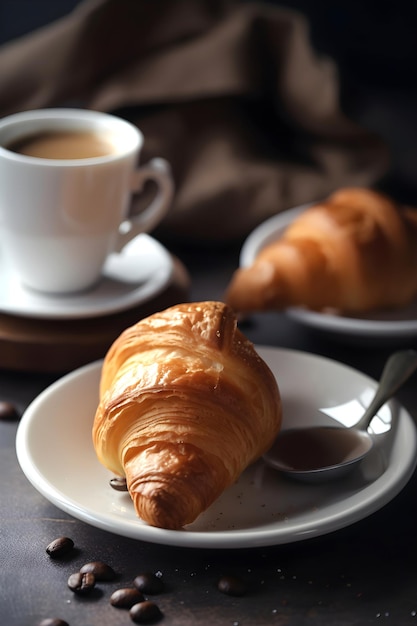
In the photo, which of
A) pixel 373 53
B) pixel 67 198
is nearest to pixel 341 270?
pixel 67 198

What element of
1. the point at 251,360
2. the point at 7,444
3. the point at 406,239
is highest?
the point at 251,360

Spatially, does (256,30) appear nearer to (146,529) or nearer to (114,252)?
(114,252)

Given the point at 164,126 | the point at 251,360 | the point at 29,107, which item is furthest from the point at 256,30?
the point at 251,360

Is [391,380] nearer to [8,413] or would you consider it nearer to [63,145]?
[8,413]

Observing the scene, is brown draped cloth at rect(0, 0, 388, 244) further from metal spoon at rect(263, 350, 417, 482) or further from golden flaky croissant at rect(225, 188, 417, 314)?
metal spoon at rect(263, 350, 417, 482)

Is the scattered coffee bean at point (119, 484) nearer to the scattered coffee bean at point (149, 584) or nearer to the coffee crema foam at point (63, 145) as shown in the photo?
the scattered coffee bean at point (149, 584)

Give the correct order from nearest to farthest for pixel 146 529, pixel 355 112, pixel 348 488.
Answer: pixel 146 529 → pixel 348 488 → pixel 355 112
